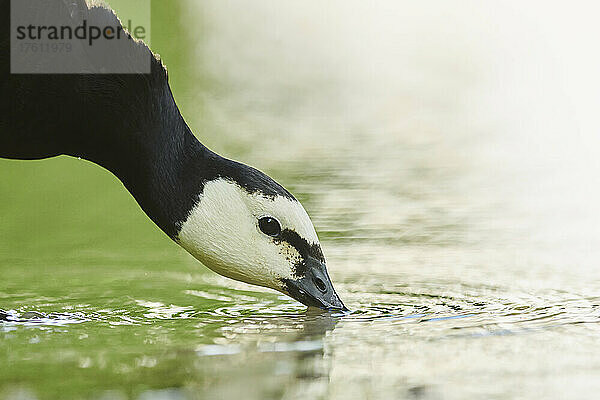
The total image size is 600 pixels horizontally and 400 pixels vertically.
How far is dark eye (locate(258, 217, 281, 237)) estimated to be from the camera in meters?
4.39

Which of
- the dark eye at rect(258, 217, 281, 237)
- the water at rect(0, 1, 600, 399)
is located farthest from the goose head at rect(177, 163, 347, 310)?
the water at rect(0, 1, 600, 399)

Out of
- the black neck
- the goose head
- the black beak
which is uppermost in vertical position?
the black neck

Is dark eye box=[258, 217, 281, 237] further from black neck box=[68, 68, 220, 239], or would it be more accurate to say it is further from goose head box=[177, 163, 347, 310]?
black neck box=[68, 68, 220, 239]

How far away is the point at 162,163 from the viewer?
441 cm

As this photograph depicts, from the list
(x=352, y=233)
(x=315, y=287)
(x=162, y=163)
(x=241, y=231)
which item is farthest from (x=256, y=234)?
(x=352, y=233)

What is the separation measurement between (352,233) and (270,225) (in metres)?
1.38

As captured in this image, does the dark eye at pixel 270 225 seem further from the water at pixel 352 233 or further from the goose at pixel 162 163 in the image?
the water at pixel 352 233

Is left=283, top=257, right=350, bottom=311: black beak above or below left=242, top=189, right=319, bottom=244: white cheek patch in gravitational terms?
below

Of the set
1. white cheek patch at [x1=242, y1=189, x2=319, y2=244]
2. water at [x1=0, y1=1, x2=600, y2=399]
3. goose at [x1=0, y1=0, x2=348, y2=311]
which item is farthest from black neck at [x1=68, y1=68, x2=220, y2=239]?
water at [x1=0, y1=1, x2=600, y2=399]

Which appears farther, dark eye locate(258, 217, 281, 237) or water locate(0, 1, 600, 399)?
dark eye locate(258, 217, 281, 237)

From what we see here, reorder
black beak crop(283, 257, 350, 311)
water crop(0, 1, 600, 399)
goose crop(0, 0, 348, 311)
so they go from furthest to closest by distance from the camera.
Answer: black beak crop(283, 257, 350, 311) → goose crop(0, 0, 348, 311) → water crop(0, 1, 600, 399)

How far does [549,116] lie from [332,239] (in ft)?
9.85

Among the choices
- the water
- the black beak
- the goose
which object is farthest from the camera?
the black beak

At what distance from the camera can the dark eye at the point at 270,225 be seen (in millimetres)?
4391
